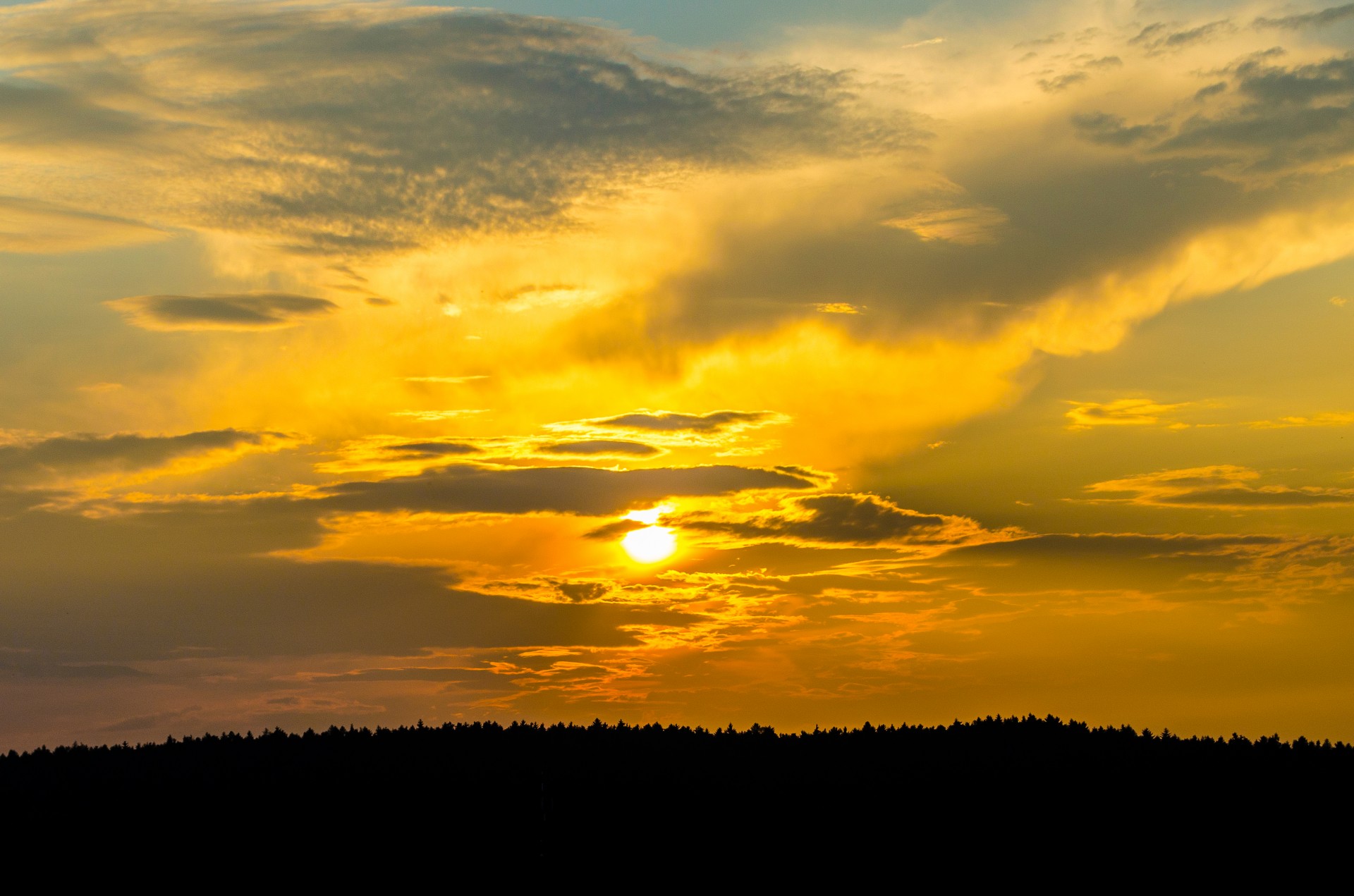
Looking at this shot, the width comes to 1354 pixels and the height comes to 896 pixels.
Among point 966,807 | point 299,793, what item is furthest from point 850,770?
point 299,793

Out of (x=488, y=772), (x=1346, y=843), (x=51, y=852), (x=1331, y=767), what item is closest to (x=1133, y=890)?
(x=1346, y=843)

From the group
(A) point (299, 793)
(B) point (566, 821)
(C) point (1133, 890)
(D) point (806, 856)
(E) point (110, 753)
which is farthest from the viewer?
(E) point (110, 753)

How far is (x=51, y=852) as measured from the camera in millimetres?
122688

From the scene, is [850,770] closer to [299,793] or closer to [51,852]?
[299,793]

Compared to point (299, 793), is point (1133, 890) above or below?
below

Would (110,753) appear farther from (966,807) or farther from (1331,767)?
(1331,767)

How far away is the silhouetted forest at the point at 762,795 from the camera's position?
392 feet

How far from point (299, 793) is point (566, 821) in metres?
35.0

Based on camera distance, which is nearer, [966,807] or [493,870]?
[493,870]

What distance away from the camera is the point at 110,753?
181 meters

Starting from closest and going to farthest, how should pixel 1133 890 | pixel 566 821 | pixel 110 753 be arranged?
pixel 1133 890 → pixel 566 821 → pixel 110 753

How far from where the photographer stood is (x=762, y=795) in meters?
138

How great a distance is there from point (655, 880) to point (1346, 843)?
66027mm

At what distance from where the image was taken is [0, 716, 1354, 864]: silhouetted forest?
392ft
